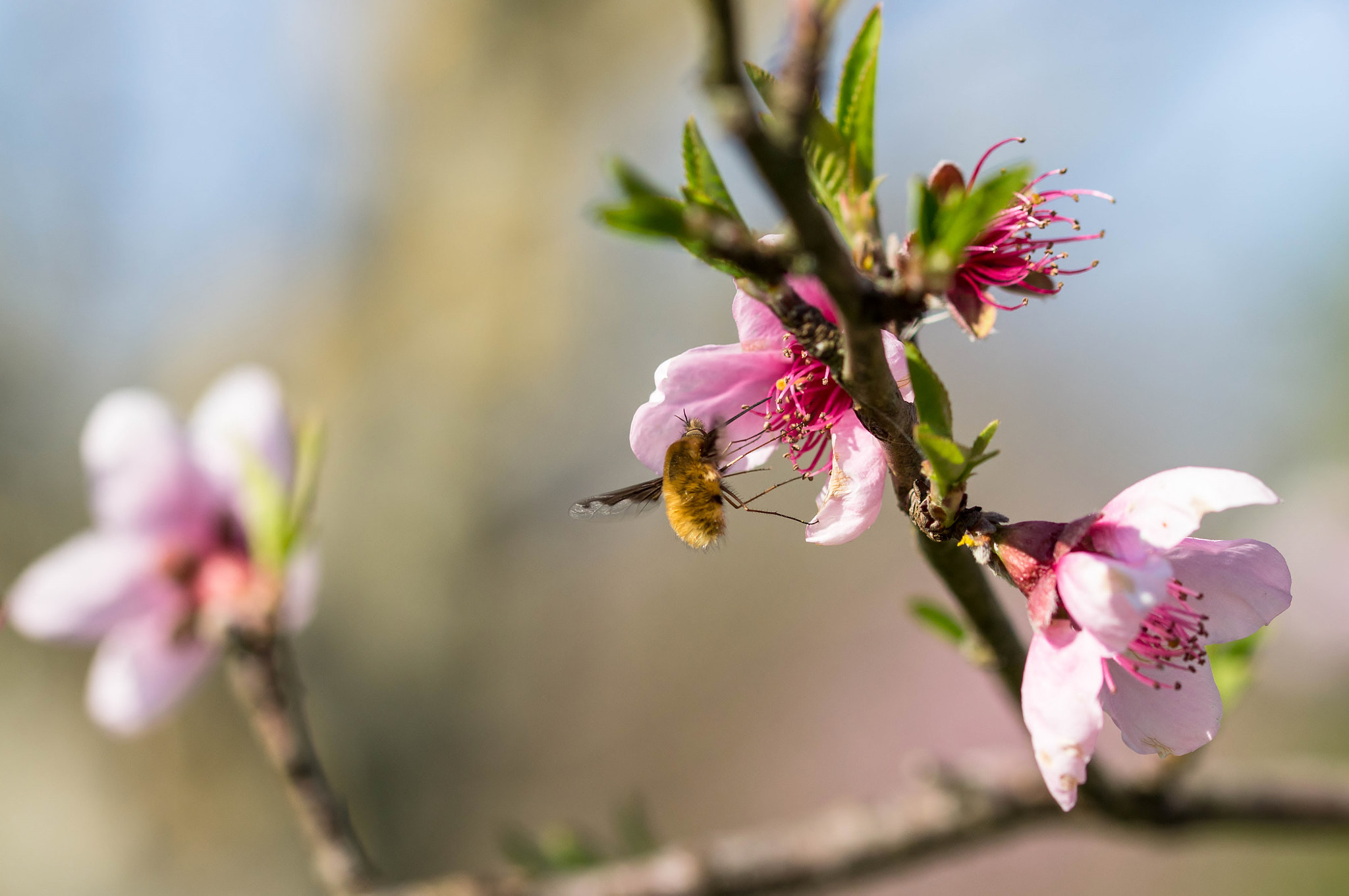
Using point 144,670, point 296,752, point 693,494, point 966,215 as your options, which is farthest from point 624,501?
point 966,215

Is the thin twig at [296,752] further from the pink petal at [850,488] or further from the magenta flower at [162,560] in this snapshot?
the pink petal at [850,488]

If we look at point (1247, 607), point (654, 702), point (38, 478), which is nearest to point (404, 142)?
point (38, 478)

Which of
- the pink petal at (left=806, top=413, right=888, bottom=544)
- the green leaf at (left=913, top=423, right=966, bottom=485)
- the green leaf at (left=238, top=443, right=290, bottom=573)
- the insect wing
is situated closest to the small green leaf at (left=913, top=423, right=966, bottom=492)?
the green leaf at (left=913, top=423, right=966, bottom=485)

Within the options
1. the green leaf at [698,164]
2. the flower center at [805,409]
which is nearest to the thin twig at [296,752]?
the flower center at [805,409]

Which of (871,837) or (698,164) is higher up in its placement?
(698,164)

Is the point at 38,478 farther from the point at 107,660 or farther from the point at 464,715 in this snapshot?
the point at 107,660

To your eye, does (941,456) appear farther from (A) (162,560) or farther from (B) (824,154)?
(A) (162,560)
